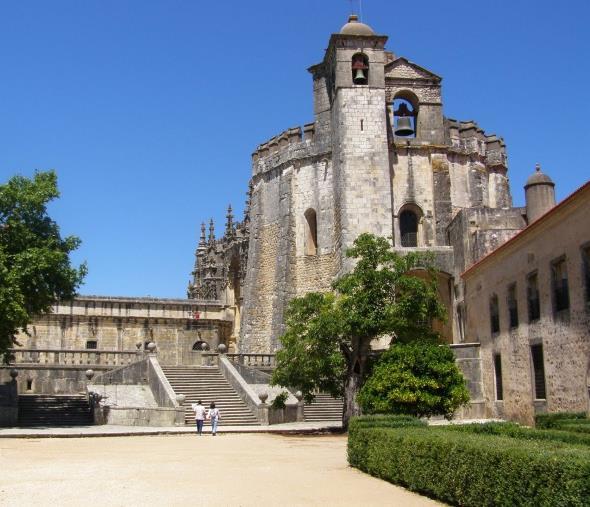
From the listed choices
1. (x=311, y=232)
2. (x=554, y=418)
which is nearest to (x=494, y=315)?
(x=554, y=418)

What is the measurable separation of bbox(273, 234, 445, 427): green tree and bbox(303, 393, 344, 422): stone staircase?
4789mm

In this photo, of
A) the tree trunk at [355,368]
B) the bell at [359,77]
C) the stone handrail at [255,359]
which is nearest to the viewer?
the tree trunk at [355,368]

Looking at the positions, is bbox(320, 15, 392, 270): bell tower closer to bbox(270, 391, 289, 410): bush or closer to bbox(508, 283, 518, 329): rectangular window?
bbox(270, 391, 289, 410): bush

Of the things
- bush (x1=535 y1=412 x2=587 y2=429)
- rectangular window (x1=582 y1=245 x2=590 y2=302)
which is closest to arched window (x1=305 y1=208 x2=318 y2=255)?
rectangular window (x1=582 y1=245 x2=590 y2=302)

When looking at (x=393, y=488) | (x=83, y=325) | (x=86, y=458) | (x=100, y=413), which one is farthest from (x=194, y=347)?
(x=393, y=488)

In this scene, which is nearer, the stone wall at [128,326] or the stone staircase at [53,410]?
the stone staircase at [53,410]

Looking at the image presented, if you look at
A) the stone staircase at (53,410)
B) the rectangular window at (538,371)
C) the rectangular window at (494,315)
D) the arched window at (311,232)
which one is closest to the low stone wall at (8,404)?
the stone staircase at (53,410)

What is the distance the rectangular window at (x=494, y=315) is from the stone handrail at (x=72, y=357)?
49.1ft

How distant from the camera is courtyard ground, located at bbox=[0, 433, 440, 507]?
980 centimetres

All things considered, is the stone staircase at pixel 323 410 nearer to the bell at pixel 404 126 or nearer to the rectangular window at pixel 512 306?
the rectangular window at pixel 512 306

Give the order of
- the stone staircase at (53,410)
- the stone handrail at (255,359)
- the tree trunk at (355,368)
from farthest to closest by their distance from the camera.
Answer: the stone handrail at (255,359) → the stone staircase at (53,410) → the tree trunk at (355,368)

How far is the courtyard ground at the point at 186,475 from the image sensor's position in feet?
32.2

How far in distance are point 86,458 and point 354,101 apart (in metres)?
25.2

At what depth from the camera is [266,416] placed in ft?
84.4
